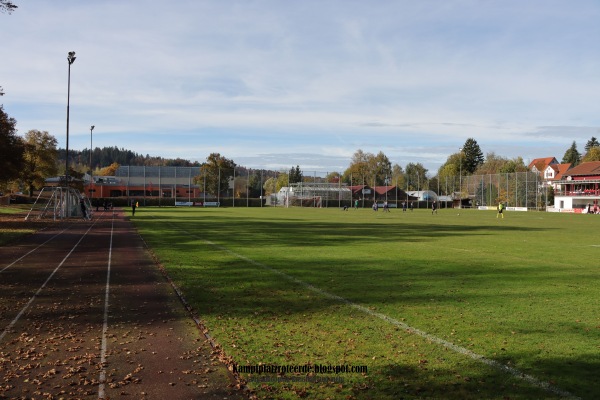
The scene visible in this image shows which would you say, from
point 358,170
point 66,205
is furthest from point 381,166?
point 66,205

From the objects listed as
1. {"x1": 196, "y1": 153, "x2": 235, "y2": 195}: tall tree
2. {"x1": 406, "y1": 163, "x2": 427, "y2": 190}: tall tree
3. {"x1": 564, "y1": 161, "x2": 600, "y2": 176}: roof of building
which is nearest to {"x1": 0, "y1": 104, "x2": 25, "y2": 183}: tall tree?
{"x1": 196, "y1": 153, "x2": 235, "y2": 195}: tall tree

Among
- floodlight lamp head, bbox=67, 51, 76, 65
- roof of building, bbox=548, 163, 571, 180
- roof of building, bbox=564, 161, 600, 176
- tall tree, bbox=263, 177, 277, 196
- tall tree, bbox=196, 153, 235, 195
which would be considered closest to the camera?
floodlight lamp head, bbox=67, 51, 76, 65

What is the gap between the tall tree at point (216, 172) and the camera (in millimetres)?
116994

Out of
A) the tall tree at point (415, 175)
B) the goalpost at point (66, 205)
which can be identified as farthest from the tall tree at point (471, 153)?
the goalpost at point (66, 205)

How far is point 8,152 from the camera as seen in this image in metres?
38.7

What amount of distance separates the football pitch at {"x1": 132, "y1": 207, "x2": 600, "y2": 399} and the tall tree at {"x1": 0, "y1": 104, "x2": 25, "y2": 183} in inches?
1096

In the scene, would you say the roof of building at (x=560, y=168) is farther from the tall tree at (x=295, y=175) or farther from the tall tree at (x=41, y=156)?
the tall tree at (x=41, y=156)

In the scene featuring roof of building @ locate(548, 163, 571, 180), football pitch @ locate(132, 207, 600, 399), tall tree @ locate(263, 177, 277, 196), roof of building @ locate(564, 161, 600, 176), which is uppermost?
roof of building @ locate(548, 163, 571, 180)

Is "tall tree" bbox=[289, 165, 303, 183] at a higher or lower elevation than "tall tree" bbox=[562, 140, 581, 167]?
lower

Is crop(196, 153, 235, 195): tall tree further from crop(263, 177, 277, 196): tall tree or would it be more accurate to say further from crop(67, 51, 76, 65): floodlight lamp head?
crop(67, 51, 76, 65): floodlight lamp head

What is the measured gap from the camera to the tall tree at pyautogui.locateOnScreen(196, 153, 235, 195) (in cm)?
11699

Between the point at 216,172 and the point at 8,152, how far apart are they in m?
79.2

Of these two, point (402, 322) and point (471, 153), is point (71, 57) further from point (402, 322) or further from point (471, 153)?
point (471, 153)

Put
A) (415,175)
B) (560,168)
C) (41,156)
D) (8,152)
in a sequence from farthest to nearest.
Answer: (415,175), (560,168), (41,156), (8,152)
